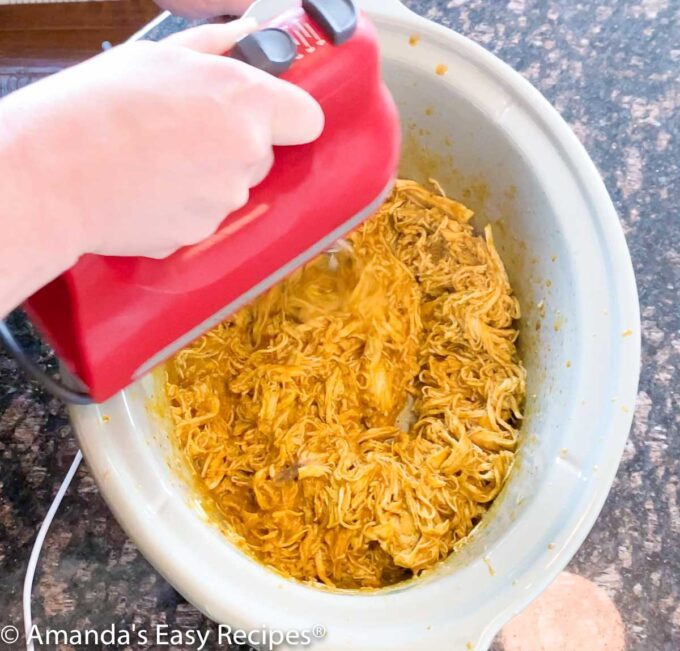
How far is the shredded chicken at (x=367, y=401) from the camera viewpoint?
846mm

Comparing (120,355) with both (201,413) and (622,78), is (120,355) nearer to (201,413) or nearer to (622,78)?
(201,413)

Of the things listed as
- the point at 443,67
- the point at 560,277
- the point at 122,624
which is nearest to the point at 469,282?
the point at 560,277

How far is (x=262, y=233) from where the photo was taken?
61 centimetres

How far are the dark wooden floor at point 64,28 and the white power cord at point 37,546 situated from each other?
762 millimetres

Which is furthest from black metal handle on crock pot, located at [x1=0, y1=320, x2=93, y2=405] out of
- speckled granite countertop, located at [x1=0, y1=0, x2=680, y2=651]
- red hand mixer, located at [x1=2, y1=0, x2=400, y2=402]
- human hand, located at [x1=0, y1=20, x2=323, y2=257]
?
speckled granite countertop, located at [x1=0, y1=0, x2=680, y2=651]

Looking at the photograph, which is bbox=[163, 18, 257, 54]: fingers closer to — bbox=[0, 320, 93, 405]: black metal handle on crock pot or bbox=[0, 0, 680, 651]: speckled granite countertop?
bbox=[0, 320, 93, 405]: black metal handle on crock pot

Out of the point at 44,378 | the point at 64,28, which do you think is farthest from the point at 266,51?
the point at 64,28

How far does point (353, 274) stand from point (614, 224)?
377mm

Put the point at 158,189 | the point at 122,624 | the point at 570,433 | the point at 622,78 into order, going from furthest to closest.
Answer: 1. the point at 622,78
2. the point at 122,624
3. the point at 570,433
4. the point at 158,189

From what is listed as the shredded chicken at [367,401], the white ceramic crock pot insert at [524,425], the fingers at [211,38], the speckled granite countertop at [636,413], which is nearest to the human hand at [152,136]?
the fingers at [211,38]

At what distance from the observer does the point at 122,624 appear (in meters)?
0.87

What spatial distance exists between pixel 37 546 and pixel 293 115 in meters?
0.69

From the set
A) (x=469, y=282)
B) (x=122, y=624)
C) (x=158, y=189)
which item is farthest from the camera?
(x=469, y=282)

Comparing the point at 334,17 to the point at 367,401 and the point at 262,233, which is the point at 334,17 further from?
the point at 367,401
